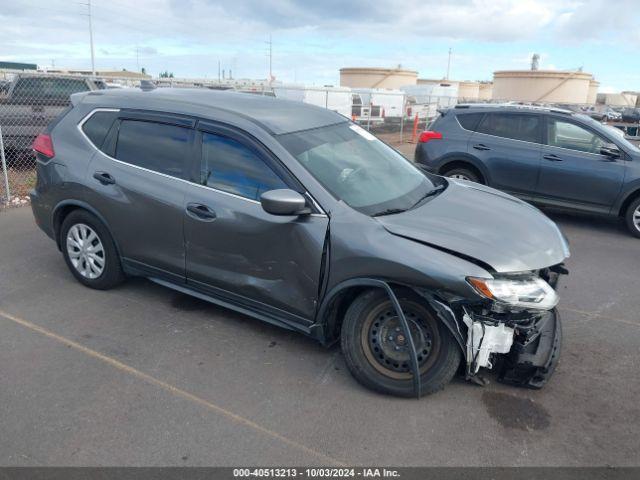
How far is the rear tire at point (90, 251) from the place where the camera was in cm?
463

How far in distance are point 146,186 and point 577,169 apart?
5.94 metres

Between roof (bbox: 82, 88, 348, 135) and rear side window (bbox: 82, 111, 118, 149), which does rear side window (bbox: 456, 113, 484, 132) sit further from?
rear side window (bbox: 82, 111, 118, 149)

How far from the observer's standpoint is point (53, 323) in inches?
168

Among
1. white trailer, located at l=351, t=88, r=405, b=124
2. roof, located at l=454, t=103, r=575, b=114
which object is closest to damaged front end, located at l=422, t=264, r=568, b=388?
roof, located at l=454, t=103, r=575, b=114

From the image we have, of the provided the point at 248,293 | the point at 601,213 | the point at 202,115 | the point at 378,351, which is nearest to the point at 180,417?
the point at 248,293

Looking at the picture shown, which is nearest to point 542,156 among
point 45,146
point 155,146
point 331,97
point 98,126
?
point 155,146

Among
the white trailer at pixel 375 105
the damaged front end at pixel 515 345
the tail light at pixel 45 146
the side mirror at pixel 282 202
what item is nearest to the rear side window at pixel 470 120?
the damaged front end at pixel 515 345

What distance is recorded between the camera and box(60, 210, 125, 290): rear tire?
15.2 ft

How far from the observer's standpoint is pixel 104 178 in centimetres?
450

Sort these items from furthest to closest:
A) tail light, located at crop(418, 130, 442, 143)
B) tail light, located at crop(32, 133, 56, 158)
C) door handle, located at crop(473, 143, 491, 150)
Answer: tail light, located at crop(418, 130, 442, 143), door handle, located at crop(473, 143, 491, 150), tail light, located at crop(32, 133, 56, 158)

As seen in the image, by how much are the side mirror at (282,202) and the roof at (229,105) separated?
0.63 meters

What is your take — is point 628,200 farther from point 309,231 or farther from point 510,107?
point 309,231

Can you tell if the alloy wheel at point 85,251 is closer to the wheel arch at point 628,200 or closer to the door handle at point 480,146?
the door handle at point 480,146

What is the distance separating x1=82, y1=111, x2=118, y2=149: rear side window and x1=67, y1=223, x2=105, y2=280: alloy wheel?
2.43 ft
